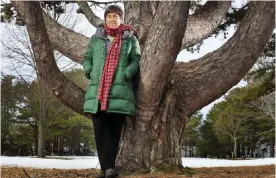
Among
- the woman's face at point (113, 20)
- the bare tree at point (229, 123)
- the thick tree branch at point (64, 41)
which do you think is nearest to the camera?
the woman's face at point (113, 20)

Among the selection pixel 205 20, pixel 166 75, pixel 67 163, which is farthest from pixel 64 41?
pixel 67 163

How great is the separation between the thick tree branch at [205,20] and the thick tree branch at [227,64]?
1302mm

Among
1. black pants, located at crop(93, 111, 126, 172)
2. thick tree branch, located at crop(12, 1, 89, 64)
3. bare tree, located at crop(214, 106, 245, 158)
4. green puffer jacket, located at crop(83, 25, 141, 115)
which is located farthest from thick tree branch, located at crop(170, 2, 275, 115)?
bare tree, located at crop(214, 106, 245, 158)

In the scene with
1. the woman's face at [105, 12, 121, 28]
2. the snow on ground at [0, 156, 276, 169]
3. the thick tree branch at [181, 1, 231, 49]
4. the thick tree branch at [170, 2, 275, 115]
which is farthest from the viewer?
the snow on ground at [0, 156, 276, 169]

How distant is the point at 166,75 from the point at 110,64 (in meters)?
0.85

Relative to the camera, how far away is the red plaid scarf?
3422 mm

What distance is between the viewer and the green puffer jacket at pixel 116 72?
3459mm

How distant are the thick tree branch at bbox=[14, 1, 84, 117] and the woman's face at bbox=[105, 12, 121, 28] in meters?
0.73

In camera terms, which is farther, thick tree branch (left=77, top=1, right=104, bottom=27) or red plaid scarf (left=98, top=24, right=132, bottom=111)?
thick tree branch (left=77, top=1, right=104, bottom=27)

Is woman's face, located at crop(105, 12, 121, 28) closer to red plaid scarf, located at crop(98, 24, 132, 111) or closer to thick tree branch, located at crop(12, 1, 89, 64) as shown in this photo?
red plaid scarf, located at crop(98, 24, 132, 111)

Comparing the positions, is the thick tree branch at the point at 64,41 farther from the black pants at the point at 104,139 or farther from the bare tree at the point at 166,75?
the black pants at the point at 104,139

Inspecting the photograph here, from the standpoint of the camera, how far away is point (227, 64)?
14.8 feet

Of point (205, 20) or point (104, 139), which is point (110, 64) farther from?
point (205, 20)

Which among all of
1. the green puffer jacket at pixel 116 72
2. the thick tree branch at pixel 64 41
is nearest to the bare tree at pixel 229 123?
the thick tree branch at pixel 64 41
